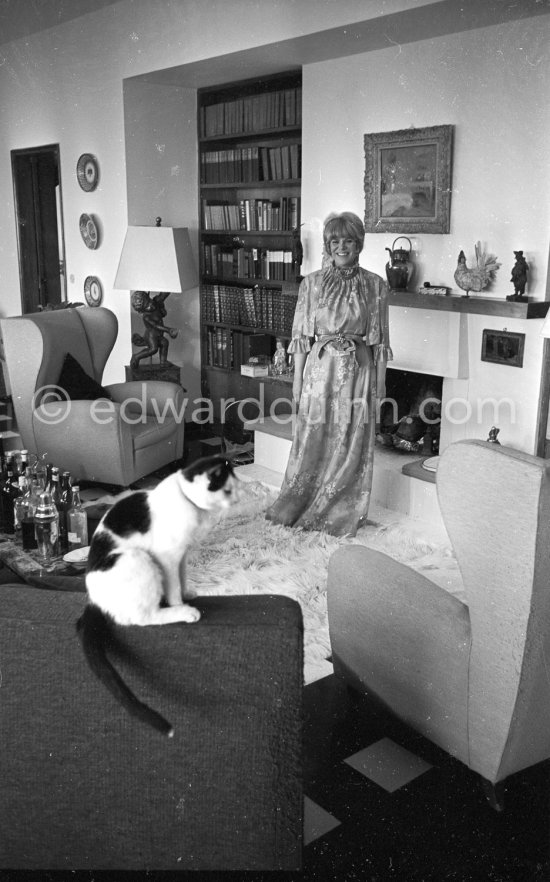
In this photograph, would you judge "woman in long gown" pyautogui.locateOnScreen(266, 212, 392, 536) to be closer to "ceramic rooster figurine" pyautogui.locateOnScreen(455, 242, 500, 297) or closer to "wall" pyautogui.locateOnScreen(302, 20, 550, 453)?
"ceramic rooster figurine" pyautogui.locateOnScreen(455, 242, 500, 297)

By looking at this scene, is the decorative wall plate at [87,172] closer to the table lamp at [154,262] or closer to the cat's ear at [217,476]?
the table lamp at [154,262]

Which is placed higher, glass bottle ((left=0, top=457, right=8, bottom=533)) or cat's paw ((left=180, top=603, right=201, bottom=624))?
cat's paw ((left=180, top=603, right=201, bottom=624))

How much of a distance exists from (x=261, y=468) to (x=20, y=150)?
12.0 feet

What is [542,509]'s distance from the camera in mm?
1406

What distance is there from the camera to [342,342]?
3.57m

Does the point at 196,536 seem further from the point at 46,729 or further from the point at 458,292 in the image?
the point at 458,292

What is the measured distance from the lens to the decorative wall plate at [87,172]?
19.2 feet

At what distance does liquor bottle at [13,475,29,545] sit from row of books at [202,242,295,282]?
106 inches

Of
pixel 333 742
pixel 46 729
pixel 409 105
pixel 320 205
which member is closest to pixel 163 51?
pixel 320 205

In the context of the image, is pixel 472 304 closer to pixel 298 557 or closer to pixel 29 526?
pixel 298 557

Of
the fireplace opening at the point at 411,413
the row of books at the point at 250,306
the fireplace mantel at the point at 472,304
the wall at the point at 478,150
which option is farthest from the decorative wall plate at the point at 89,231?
the fireplace mantel at the point at 472,304

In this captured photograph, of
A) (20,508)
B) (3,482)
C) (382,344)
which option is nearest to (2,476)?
(3,482)

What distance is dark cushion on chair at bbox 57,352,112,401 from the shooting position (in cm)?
423

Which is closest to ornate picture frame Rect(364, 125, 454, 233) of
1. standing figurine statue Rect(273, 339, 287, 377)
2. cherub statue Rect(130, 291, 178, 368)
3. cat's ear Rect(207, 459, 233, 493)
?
Result: standing figurine statue Rect(273, 339, 287, 377)
